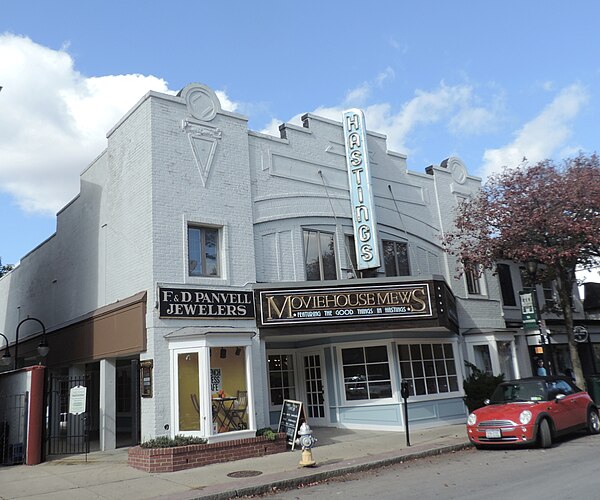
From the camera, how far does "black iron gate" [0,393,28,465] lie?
42.4 ft

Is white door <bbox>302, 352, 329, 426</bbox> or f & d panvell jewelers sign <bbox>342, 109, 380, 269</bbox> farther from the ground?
f & d panvell jewelers sign <bbox>342, 109, 380, 269</bbox>

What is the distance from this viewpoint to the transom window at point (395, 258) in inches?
702

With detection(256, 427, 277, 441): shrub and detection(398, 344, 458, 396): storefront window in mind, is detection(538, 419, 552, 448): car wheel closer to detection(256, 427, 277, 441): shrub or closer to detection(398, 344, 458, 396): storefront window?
detection(398, 344, 458, 396): storefront window

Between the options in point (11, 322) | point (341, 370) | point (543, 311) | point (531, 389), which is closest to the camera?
point (531, 389)

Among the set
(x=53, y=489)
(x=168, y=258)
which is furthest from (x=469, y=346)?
(x=53, y=489)

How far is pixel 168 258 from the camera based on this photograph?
13.2 metres

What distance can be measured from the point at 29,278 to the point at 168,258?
41.5 feet

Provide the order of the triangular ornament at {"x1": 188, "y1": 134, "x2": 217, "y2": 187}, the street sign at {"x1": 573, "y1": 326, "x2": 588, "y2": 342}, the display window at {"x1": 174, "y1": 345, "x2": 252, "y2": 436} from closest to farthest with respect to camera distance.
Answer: the display window at {"x1": 174, "y1": 345, "x2": 252, "y2": 436} < the triangular ornament at {"x1": 188, "y1": 134, "x2": 217, "y2": 187} < the street sign at {"x1": 573, "y1": 326, "x2": 588, "y2": 342}

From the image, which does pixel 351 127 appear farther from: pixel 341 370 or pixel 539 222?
pixel 341 370

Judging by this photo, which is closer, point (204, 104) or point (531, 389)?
point (531, 389)

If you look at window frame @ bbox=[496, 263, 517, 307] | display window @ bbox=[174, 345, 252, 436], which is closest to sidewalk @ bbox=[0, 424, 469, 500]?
display window @ bbox=[174, 345, 252, 436]

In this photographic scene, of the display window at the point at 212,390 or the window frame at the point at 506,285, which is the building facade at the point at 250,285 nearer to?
the display window at the point at 212,390

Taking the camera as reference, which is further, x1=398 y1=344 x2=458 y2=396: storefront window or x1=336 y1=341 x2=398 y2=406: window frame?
x1=398 y1=344 x2=458 y2=396: storefront window

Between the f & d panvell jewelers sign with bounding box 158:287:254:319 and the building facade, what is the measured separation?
3 cm
